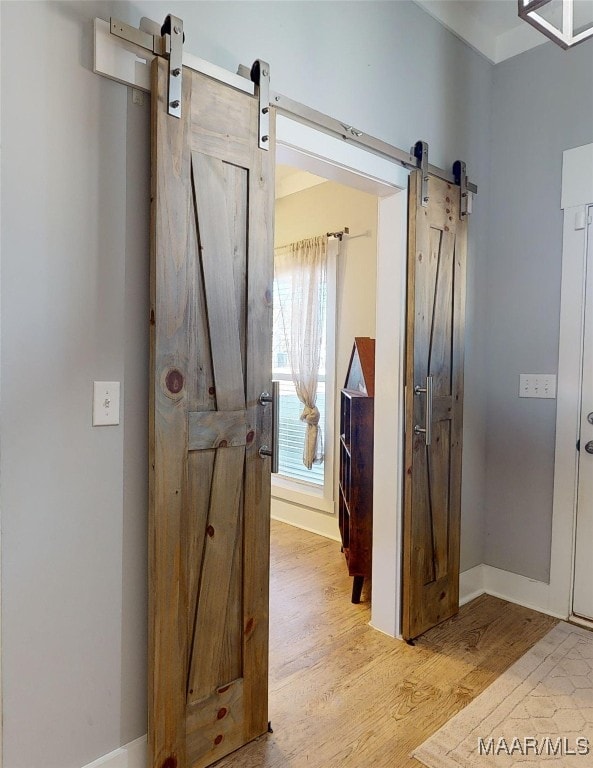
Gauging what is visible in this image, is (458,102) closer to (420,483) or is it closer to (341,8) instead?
(341,8)

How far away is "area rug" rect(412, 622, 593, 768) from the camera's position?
1.62 m

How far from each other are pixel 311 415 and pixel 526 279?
183cm

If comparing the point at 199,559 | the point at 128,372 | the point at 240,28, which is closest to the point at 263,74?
the point at 240,28

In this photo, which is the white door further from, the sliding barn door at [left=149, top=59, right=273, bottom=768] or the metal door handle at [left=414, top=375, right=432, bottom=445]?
the sliding barn door at [left=149, top=59, right=273, bottom=768]

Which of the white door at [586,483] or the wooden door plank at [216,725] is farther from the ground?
the white door at [586,483]

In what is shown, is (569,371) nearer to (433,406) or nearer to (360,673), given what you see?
(433,406)

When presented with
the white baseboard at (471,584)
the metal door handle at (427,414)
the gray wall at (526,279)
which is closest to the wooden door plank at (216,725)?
the metal door handle at (427,414)

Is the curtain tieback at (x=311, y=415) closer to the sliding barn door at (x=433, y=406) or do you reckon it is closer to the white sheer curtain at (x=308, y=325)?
the white sheer curtain at (x=308, y=325)

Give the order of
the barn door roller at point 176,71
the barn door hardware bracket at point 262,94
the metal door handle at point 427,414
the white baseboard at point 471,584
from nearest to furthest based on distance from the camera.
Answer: the barn door roller at point 176,71
the barn door hardware bracket at point 262,94
the metal door handle at point 427,414
the white baseboard at point 471,584

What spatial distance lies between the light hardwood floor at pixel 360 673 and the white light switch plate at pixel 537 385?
1.14 metres

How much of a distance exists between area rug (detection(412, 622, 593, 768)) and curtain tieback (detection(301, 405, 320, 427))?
2.09m

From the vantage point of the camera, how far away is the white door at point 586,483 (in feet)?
8.11

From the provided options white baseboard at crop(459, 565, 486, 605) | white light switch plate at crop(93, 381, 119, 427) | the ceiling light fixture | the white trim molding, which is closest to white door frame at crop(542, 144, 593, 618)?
the white trim molding

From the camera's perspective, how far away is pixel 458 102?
8.45ft
